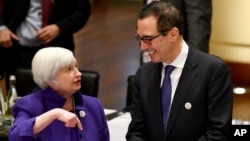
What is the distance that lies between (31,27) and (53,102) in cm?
219

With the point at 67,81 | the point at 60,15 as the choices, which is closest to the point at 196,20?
the point at 60,15

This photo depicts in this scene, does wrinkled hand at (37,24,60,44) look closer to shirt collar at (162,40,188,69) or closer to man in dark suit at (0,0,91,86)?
man in dark suit at (0,0,91,86)

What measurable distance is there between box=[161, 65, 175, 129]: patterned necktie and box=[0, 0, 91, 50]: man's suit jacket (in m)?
2.18

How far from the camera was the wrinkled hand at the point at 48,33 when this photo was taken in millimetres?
5250

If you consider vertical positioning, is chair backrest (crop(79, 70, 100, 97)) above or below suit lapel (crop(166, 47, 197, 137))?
below

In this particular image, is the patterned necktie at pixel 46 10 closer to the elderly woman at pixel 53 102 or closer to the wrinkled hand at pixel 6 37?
the wrinkled hand at pixel 6 37

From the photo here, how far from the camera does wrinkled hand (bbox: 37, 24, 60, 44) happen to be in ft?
17.2

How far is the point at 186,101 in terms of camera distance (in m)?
3.25

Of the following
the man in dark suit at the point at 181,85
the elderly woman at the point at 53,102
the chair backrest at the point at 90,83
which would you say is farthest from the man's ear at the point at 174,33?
the chair backrest at the point at 90,83

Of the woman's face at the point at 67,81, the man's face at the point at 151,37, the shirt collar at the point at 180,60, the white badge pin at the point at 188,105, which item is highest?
the man's face at the point at 151,37

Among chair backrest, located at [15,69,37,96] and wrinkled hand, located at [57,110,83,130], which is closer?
wrinkled hand, located at [57,110,83,130]

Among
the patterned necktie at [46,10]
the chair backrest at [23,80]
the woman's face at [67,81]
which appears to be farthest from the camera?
the patterned necktie at [46,10]

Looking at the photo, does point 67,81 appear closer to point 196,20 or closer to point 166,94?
point 166,94

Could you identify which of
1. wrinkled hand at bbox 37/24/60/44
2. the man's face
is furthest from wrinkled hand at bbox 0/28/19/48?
the man's face
